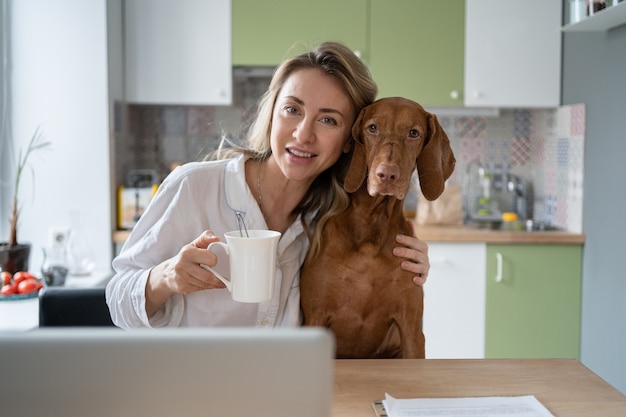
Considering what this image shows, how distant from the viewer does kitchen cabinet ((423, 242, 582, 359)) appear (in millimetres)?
3166

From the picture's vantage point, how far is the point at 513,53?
11.0 feet

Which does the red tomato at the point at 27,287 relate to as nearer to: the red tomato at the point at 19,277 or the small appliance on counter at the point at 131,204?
the red tomato at the point at 19,277

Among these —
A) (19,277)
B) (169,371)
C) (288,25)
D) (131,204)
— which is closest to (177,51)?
(288,25)

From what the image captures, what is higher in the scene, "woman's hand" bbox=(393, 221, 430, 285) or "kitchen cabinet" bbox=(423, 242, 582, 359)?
"woman's hand" bbox=(393, 221, 430, 285)

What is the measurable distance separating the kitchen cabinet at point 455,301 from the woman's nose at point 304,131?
69.1 inches

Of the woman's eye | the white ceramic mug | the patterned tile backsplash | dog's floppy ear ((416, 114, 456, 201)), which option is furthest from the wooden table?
the patterned tile backsplash

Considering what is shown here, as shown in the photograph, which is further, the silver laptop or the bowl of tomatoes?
the bowl of tomatoes

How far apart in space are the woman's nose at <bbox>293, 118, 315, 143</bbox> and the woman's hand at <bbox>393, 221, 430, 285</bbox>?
32cm

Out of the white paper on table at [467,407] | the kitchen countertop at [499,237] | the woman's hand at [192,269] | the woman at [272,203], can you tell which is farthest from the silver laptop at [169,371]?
the kitchen countertop at [499,237]

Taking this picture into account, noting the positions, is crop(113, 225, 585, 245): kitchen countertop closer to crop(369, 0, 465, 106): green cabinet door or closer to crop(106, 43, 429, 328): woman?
crop(369, 0, 465, 106): green cabinet door

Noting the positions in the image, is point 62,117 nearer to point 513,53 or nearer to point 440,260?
point 440,260

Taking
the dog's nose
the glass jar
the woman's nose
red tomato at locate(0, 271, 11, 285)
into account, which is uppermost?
the woman's nose

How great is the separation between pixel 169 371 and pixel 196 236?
1.05 meters

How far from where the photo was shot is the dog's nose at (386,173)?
1467mm
